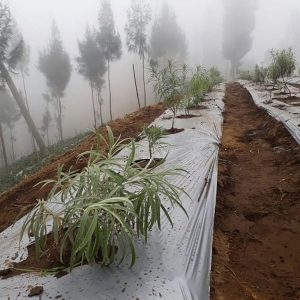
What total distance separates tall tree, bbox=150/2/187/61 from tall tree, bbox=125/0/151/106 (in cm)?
651

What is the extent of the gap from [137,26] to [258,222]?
21815mm

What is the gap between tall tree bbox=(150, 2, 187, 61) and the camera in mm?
29223

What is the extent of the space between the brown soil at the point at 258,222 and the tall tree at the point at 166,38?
1011 inches

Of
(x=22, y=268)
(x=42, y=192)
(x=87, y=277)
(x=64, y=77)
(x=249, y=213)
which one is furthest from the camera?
(x=64, y=77)

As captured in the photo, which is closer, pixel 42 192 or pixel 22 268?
pixel 22 268

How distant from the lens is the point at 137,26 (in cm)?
2230

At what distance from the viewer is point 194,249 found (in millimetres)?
2164

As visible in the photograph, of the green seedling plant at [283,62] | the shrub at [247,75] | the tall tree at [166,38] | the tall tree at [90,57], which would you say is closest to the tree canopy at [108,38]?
the tall tree at [90,57]

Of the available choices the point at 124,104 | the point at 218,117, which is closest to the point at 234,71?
the point at 124,104

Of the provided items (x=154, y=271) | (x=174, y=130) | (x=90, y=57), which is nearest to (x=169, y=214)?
(x=154, y=271)

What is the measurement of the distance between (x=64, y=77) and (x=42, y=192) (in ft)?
65.3

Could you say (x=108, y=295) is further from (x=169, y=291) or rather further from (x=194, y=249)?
(x=194, y=249)

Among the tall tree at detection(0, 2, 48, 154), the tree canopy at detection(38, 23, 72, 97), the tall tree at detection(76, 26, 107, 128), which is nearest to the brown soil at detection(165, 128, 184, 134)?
the tall tree at detection(0, 2, 48, 154)

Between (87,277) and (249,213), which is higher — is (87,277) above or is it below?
above
